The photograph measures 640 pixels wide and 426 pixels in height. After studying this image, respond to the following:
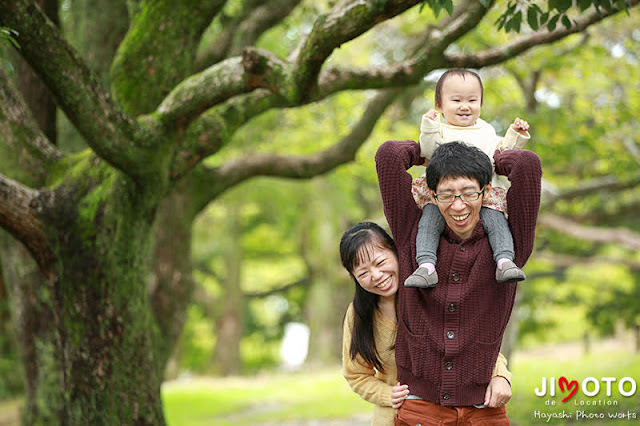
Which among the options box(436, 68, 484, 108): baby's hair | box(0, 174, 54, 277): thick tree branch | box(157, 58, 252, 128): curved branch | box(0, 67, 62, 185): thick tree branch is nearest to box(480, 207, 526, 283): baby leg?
box(436, 68, 484, 108): baby's hair

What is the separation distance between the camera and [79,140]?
7402 mm

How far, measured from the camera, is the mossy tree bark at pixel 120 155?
4141 millimetres

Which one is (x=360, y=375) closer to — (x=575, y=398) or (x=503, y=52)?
(x=503, y=52)

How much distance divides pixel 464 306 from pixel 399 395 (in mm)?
461

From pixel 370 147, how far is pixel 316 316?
777 cm

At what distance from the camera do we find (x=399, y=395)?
2740 millimetres

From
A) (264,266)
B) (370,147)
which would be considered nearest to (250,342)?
(264,266)

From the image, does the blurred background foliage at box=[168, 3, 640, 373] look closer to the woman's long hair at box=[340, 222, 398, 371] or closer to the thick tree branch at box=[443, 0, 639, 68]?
the thick tree branch at box=[443, 0, 639, 68]

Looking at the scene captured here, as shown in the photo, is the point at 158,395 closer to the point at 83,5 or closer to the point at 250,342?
the point at 83,5

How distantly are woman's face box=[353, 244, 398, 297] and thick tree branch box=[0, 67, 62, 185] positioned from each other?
355cm

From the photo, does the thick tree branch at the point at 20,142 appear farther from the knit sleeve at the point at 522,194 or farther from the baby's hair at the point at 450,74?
the knit sleeve at the point at 522,194

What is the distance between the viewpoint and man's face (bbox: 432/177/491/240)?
2.55 m

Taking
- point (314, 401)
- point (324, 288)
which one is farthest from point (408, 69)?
point (324, 288)

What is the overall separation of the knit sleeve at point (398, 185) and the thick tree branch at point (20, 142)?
355 centimetres
